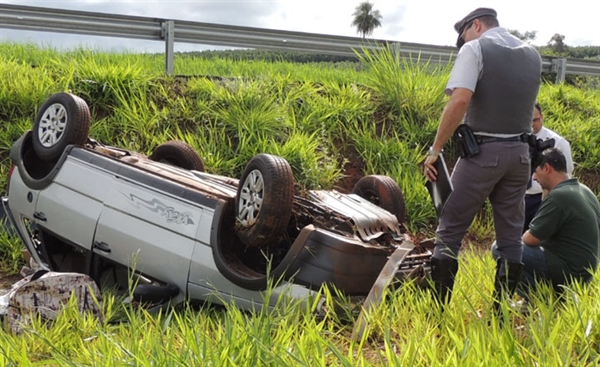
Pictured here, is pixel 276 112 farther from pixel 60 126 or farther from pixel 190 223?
pixel 190 223

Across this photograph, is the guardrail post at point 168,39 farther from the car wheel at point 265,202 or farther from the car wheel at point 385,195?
the car wheel at point 265,202

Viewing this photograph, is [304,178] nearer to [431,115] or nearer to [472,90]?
[431,115]

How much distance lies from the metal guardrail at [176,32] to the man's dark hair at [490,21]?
4.86 metres

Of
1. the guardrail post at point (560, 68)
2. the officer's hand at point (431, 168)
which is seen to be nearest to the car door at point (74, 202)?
the officer's hand at point (431, 168)

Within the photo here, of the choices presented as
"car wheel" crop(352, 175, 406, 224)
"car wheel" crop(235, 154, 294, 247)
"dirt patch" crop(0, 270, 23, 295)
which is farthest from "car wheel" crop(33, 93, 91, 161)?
"car wheel" crop(352, 175, 406, 224)

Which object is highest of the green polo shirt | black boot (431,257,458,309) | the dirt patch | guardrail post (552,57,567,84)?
guardrail post (552,57,567,84)

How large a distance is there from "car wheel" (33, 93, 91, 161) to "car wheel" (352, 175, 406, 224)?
2120 mm

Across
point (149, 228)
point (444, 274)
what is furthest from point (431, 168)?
point (149, 228)

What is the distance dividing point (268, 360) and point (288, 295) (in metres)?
1.30

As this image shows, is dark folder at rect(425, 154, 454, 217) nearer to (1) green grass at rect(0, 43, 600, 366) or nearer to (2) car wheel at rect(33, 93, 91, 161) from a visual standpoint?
(1) green grass at rect(0, 43, 600, 366)

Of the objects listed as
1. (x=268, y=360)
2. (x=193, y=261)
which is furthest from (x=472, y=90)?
(x=268, y=360)

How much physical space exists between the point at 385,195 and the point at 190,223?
1517 millimetres

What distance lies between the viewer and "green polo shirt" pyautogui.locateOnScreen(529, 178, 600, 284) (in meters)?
4.22

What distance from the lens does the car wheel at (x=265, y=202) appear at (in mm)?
3807
